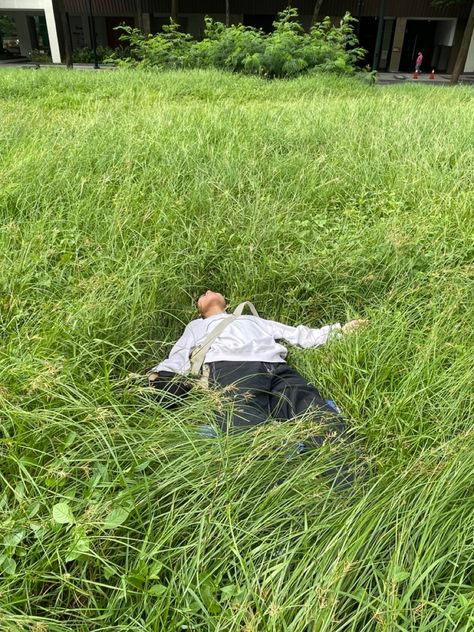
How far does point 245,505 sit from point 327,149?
3603mm

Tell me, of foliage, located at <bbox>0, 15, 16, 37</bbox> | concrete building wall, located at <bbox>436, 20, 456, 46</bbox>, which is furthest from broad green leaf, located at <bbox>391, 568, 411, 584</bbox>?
foliage, located at <bbox>0, 15, 16, 37</bbox>

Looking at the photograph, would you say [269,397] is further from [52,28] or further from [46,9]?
[46,9]

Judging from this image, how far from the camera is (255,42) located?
10.2 meters

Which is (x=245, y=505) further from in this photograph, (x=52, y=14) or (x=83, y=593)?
(x=52, y=14)

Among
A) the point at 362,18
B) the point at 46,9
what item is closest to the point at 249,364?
the point at 362,18

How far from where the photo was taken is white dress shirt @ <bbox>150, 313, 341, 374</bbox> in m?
2.21

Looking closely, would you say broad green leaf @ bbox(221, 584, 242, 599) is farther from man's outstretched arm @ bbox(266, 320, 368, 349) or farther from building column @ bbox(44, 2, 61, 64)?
building column @ bbox(44, 2, 61, 64)

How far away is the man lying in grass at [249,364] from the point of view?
188 cm

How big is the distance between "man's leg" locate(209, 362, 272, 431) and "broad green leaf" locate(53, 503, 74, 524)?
62cm

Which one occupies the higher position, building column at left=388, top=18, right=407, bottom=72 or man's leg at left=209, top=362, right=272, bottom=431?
building column at left=388, top=18, right=407, bottom=72

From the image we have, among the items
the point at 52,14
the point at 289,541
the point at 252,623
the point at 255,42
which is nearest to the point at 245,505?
the point at 289,541

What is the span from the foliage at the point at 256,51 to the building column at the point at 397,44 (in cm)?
1490

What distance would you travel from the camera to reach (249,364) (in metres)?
2.18

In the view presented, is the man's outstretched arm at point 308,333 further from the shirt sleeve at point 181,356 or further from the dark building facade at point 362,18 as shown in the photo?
the dark building facade at point 362,18
